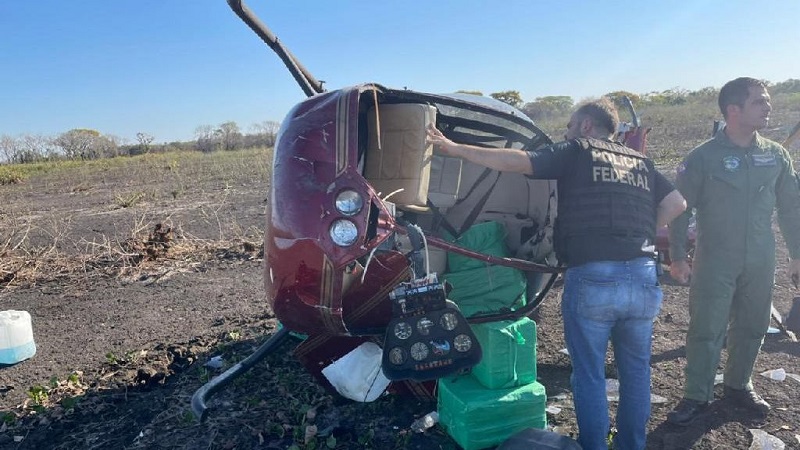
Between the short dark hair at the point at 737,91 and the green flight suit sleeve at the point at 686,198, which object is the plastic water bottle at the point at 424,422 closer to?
the green flight suit sleeve at the point at 686,198

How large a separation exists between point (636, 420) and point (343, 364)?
1636mm

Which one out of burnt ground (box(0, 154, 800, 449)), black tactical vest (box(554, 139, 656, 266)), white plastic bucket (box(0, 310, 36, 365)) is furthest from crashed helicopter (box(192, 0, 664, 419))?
white plastic bucket (box(0, 310, 36, 365))

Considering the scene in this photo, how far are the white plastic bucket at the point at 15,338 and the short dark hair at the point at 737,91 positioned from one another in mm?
5236

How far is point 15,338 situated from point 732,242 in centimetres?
517

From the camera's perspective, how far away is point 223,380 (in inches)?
142

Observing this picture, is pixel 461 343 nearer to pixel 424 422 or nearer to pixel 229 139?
pixel 424 422

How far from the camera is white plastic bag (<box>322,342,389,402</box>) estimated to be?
3508 millimetres

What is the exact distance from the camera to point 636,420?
2.96 metres

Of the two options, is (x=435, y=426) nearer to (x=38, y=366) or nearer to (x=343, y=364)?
(x=343, y=364)

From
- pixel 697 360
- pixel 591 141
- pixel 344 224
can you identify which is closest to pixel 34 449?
pixel 344 224

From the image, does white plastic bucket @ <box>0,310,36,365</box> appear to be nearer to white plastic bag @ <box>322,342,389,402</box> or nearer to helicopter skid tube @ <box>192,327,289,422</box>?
helicopter skid tube @ <box>192,327,289,422</box>

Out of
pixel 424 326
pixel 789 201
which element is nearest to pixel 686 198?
pixel 789 201

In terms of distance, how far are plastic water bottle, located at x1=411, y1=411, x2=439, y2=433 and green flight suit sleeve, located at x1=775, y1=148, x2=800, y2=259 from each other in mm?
2598

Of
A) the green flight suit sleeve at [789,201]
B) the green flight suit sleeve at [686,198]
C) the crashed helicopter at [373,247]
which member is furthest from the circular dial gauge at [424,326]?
the green flight suit sleeve at [789,201]
